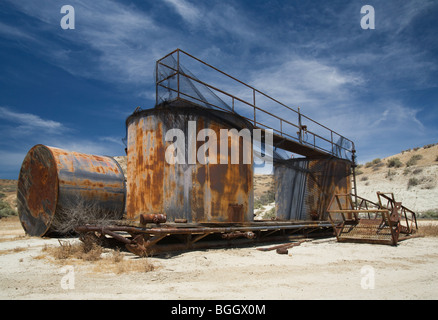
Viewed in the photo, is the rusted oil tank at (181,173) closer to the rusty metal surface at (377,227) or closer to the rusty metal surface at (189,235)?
the rusty metal surface at (189,235)

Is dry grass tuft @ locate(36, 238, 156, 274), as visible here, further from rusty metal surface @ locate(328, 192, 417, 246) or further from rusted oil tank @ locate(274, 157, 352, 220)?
rusted oil tank @ locate(274, 157, 352, 220)

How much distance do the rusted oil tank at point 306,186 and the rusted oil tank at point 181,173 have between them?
6.64 meters

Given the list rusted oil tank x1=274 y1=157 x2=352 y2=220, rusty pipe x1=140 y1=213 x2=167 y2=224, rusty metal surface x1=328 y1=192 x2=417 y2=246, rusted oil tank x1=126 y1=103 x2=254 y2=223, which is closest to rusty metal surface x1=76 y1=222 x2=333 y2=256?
rusty pipe x1=140 y1=213 x2=167 y2=224

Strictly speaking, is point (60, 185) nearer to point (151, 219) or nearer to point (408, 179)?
point (151, 219)

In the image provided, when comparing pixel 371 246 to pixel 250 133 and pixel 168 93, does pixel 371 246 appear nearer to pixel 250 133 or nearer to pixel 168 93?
pixel 250 133

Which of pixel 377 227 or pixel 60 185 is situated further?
pixel 377 227

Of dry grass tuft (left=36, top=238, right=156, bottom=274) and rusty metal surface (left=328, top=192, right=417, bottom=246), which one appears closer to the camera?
dry grass tuft (left=36, top=238, right=156, bottom=274)

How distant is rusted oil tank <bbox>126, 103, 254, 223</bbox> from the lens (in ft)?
27.6

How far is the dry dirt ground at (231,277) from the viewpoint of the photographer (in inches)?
171

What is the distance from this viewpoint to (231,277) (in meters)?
5.42

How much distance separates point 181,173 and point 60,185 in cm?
541

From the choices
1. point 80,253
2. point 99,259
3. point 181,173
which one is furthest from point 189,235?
point 80,253

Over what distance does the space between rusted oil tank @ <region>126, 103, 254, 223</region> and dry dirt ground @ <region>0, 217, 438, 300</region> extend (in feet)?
3.93

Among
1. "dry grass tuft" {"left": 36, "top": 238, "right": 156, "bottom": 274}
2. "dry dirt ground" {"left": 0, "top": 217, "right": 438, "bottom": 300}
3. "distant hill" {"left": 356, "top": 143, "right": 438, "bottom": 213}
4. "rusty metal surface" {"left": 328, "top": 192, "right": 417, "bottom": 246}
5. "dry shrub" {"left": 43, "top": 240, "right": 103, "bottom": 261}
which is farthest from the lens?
"distant hill" {"left": 356, "top": 143, "right": 438, "bottom": 213}
